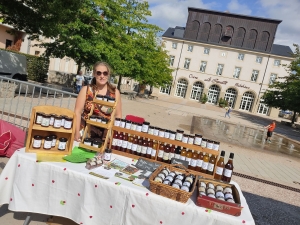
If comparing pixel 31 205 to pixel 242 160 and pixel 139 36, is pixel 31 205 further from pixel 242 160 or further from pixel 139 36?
pixel 139 36

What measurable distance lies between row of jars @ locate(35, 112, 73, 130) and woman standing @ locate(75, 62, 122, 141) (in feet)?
1.17

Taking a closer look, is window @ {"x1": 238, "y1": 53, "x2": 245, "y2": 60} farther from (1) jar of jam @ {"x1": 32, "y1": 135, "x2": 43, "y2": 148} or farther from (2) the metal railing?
(1) jar of jam @ {"x1": 32, "y1": 135, "x2": 43, "y2": 148}

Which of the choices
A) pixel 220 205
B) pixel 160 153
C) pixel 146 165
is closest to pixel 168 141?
pixel 160 153

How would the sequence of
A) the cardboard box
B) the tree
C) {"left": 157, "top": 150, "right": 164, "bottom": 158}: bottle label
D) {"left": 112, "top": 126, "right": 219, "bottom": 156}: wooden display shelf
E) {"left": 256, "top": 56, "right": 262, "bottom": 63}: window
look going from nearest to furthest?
1. the cardboard box
2. {"left": 112, "top": 126, "right": 219, "bottom": 156}: wooden display shelf
3. {"left": 157, "top": 150, "right": 164, "bottom": 158}: bottle label
4. the tree
5. {"left": 256, "top": 56, "right": 262, "bottom": 63}: window

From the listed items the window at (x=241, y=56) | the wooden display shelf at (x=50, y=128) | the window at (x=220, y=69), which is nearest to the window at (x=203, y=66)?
the window at (x=220, y=69)

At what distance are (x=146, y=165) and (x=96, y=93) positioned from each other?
1.31 metres

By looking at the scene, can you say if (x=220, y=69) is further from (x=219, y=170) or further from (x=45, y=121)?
(x=45, y=121)

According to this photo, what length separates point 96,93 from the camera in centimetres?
347

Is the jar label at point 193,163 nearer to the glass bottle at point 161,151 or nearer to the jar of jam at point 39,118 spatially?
the glass bottle at point 161,151

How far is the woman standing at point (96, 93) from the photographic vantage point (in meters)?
3.42

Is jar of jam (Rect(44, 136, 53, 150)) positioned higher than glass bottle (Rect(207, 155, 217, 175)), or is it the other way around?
glass bottle (Rect(207, 155, 217, 175))

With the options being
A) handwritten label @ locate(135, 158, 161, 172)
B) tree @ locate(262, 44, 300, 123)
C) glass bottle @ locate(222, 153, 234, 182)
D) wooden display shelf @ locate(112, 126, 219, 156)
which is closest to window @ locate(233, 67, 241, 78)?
tree @ locate(262, 44, 300, 123)

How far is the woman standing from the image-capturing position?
342 centimetres

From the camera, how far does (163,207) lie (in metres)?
2.27
